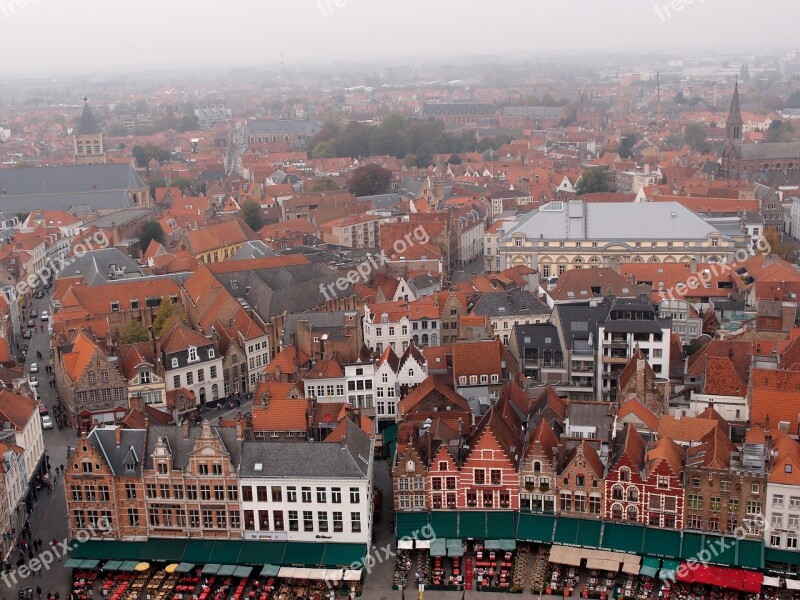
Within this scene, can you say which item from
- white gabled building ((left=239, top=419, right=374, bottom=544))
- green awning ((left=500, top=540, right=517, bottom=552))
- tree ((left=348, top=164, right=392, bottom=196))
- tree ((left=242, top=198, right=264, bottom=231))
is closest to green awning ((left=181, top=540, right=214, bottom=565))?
white gabled building ((left=239, top=419, right=374, bottom=544))

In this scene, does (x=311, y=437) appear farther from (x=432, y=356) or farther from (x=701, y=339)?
(x=701, y=339)

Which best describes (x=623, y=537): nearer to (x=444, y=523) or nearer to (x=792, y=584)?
(x=792, y=584)

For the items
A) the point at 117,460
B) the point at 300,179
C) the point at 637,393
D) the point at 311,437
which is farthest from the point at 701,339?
the point at 300,179

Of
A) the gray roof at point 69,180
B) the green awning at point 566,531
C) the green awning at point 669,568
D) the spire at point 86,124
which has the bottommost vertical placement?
the green awning at point 669,568

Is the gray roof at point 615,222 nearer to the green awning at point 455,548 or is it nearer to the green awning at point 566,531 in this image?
the green awning at point 566,531

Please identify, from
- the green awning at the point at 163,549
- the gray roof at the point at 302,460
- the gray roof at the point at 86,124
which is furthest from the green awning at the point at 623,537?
the gray roof at the point at 86,124

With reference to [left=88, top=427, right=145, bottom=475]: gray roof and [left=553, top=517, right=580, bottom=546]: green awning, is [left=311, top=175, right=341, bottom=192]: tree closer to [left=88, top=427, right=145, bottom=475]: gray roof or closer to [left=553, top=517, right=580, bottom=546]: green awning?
[left=88, top=427, right=145, bottom=475]: gray roof
